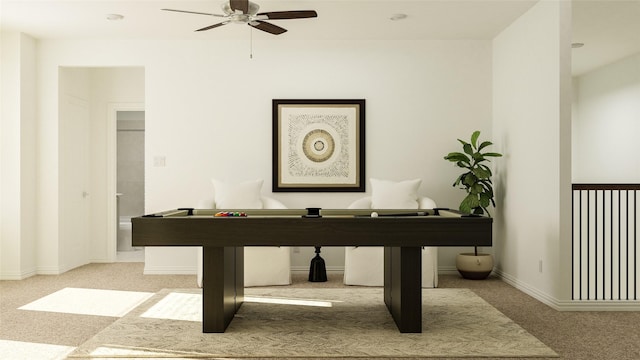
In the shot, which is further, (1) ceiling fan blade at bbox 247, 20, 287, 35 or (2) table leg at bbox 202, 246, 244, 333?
(1) ceiling fan blade at bbox 247, 20, 287, 35

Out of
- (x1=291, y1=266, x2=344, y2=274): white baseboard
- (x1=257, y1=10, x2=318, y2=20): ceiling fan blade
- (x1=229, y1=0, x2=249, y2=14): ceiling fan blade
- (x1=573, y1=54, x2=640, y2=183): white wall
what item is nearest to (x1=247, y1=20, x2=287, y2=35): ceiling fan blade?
(x1=257, y1=10, x2=318, y2=20): ceiling fan blade

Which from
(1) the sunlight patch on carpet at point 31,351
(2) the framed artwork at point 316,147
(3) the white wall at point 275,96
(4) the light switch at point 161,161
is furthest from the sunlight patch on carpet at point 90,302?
(2) the framed artwork at point 316,147

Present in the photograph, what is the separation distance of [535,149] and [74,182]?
5172 millimetres

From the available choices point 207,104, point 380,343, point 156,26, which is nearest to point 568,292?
point 380,343

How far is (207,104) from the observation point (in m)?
6.22

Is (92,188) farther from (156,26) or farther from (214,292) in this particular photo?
(214,292)

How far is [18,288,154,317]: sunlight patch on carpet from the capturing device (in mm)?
4309

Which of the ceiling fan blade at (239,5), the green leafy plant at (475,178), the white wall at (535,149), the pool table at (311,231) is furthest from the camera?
the green leafy plant at (475,178)

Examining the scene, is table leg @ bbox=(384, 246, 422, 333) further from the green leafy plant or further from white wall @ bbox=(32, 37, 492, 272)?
white wall @ bbox=(32, 37, 492, 272)

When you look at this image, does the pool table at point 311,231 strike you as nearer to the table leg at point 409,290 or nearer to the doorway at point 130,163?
the table leg at point 409,290

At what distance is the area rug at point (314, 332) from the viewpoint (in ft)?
10.4

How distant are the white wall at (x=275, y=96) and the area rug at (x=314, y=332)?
1.88 meters

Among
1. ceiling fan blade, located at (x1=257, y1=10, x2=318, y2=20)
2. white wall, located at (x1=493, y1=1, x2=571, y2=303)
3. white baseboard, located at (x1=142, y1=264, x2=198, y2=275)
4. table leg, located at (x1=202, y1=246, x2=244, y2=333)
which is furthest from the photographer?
white baseboard, located at (x1=142, y1=264, x2=198, y2=275)

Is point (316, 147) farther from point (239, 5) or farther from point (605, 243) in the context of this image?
point (605, 243)
